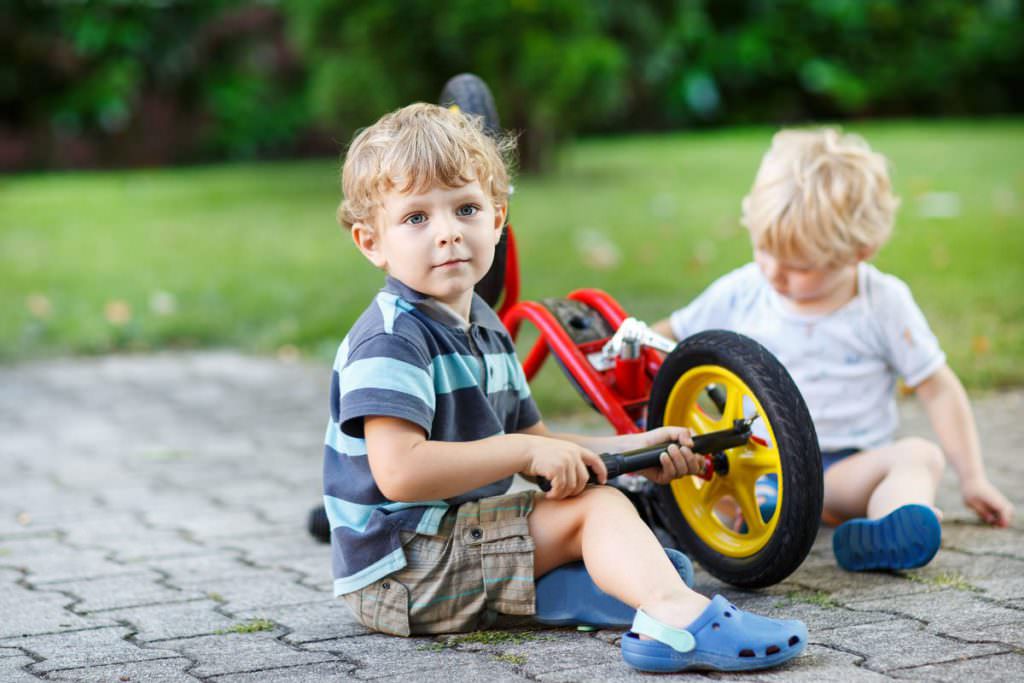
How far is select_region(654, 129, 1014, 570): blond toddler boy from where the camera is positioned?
2855mm

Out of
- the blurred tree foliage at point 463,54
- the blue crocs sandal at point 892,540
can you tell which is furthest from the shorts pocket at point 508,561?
the blurred tree foliage at point 463,54

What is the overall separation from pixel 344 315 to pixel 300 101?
10.7 meters

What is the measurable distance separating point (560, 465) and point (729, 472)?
48 centimetres

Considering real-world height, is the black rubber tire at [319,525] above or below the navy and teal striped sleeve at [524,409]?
below

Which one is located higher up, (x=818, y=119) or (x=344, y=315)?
(x=818, y=119)

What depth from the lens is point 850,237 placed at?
9.39 ft

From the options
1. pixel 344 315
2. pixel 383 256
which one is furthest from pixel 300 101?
pixel 383 256

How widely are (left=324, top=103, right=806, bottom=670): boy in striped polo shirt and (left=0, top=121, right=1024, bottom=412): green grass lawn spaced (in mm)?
1989

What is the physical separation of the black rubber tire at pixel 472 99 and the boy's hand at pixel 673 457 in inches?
31.3

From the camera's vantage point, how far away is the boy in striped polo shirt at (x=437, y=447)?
85.4 inches

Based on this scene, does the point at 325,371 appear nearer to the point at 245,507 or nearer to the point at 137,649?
the point at 245,507

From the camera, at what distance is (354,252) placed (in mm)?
7820

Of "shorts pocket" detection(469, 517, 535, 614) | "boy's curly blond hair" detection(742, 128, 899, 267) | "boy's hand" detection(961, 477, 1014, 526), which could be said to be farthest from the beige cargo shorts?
"boy's hand" detection(961, 477, 1014, 526)

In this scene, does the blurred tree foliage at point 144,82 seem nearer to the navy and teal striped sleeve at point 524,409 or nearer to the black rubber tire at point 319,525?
the black rubber tire at point 319,525
